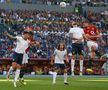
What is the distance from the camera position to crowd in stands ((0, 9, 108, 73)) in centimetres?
4232

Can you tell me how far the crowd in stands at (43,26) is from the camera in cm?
4232

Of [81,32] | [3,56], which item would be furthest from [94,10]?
[81,32]

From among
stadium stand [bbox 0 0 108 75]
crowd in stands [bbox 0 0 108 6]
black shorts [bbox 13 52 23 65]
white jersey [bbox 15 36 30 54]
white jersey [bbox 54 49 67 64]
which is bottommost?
stadium stand [bbox 0 0 108 75]

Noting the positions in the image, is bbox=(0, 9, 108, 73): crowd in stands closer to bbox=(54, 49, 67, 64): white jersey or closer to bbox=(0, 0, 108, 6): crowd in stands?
bbox=(0, 0, 108, 6): crowd in stands

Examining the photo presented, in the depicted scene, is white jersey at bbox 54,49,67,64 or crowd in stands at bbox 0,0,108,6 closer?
white jersey at bbox 54,49,67,64

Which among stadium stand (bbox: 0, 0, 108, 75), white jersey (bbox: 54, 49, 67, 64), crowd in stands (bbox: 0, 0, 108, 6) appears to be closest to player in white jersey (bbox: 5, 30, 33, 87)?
white jersey (bbox: 54, 49, 67, 64)

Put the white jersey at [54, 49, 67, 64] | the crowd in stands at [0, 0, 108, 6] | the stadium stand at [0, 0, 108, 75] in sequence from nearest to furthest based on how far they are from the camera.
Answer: the white jersey at [54, 49, 67, 64]
the stadium stand at [0, 0, 108, 75]
the crowd in stands at [0, 0, 108, 6]

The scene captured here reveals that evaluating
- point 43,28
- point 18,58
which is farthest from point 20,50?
point 43,28

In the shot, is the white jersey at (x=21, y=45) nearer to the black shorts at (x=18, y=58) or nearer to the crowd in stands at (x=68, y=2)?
the black shorts at (x=18, y=58)

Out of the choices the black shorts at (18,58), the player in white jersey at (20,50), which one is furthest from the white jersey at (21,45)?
the black shorts at (18,58)

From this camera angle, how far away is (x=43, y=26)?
49.0m

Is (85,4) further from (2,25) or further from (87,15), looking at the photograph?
(2,25)

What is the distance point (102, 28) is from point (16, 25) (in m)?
9.55

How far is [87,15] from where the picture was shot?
55406 millimetres
